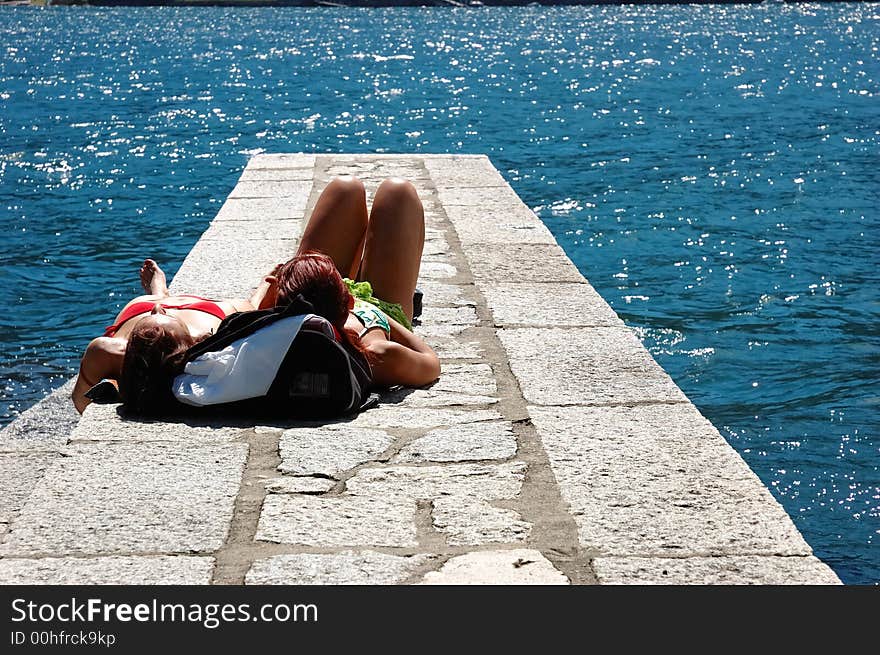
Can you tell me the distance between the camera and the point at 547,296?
544 cm

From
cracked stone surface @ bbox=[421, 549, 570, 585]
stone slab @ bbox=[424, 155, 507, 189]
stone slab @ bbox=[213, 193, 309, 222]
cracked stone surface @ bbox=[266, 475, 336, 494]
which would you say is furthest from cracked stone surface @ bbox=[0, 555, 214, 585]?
stone slab @ bbox=[424, 155, 507, 189]

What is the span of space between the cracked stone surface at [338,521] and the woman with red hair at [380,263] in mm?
841

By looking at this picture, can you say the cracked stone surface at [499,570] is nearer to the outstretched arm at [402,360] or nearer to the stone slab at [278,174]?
the outstretched arm at [402,360]

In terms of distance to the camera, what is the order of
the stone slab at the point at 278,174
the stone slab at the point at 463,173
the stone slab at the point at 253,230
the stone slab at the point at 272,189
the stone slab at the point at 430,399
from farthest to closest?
the stone slab at the point at 278,174, the stone slab at the point at 463,173, the stone slab at the point at 272,189, the stone slab at the point at 253,230, the stone slab at the point at 430,399

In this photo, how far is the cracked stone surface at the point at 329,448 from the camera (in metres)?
3.42

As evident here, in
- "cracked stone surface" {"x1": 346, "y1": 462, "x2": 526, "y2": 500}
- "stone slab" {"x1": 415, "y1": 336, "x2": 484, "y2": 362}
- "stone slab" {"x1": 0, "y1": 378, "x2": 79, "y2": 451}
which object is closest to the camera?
"cracked stone surface" {"x1": 346, "y1": 462, "x2": 526, "y2": 500}

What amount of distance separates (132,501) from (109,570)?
1.31 ft

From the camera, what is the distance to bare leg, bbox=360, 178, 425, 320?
4594 millimetres

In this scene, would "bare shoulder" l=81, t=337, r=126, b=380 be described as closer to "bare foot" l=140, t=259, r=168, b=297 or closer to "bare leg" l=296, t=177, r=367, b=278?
"bare foot" l=140, t=259, r=168, b=297

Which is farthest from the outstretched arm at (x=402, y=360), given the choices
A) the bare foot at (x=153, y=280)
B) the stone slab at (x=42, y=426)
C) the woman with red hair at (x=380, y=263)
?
the stone slab at (x=42, y=426)

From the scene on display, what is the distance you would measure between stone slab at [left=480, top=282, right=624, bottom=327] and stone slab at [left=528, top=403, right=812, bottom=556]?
1115 mm

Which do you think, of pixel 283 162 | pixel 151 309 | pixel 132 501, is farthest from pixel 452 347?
pixel 283 162

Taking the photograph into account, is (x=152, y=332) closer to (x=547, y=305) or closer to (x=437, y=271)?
(x=547, y=305)
